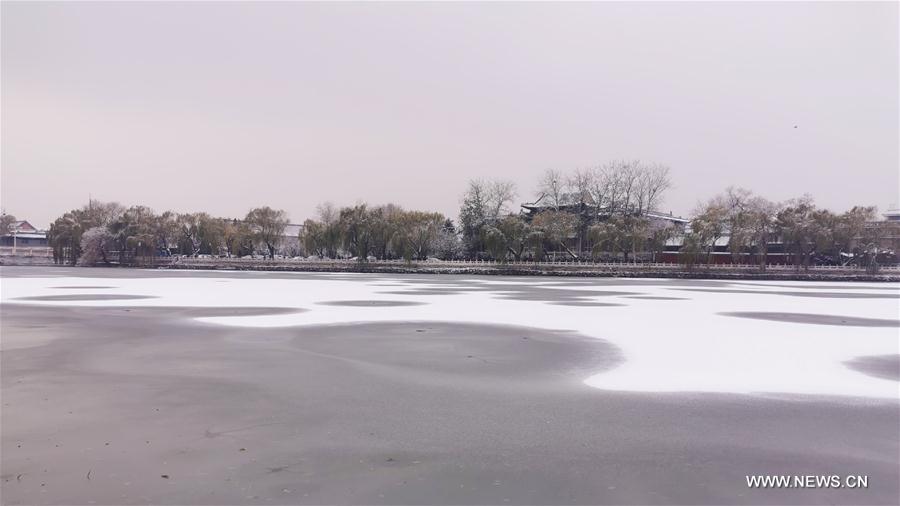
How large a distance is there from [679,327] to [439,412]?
13.4 metres

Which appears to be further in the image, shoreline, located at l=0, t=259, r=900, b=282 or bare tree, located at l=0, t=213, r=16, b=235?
bare tree, located at l=0, t=213, r=16, b=235

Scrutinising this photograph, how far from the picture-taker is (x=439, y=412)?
9992 mm

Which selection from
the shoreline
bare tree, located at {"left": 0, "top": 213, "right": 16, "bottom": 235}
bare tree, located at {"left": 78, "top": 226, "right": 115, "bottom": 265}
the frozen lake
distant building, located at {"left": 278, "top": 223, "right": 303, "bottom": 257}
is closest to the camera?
the frozen lake

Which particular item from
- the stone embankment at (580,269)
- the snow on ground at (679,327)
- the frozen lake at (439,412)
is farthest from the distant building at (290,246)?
the frozen lake at (439,412)

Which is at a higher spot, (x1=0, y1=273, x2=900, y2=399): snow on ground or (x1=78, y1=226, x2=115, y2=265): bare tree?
(x1=78, y1=226, x2=115, y2=265): bare tree

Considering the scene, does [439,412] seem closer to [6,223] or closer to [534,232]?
[534,232]

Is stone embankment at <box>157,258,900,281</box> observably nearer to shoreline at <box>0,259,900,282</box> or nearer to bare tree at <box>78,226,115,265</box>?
shoreline at <box>0,259,900,282</box>

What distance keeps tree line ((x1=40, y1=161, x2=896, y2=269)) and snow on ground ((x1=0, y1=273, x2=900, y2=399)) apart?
37.7 metres

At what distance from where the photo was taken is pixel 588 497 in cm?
660

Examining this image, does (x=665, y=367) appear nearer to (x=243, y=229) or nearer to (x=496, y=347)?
(x=496, y=347)

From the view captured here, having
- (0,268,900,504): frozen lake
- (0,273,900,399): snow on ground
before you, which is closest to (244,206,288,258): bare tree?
(0,273,900,399): snow on ground

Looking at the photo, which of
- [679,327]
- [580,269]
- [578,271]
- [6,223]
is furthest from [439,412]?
[6,223]

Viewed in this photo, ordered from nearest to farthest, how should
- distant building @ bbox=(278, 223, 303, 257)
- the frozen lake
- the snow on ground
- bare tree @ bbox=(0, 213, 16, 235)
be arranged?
the frozen lake < the snow on ground < distant building @ bbox=(278, 223, 303, 257) < bare tree @ bbox=(0, 213, 16, 235)

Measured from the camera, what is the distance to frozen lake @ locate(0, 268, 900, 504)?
690 centimetres
